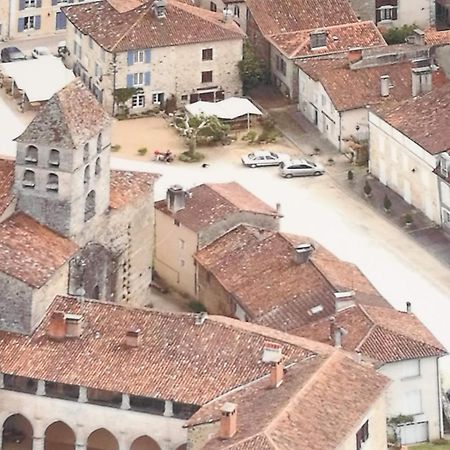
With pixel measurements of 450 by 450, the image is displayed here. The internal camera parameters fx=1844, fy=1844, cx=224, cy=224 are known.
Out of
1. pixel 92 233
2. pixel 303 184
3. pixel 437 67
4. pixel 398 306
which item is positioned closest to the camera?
pixel 92 233

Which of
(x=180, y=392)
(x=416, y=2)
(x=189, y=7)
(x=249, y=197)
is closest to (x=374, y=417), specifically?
(x=180, y=392)

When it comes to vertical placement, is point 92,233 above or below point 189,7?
below

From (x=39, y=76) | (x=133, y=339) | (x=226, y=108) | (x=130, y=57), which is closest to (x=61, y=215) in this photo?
(x=133, y=339)

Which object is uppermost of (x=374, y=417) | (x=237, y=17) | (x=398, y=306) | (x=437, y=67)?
(x=237, y=17)

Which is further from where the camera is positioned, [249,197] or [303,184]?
Result: [303,184]

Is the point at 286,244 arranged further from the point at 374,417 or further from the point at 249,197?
the point at 374,417

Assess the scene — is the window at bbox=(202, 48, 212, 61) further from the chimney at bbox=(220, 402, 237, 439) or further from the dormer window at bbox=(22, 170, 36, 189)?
the chimney at bbox=(220, 402, 237, 439)

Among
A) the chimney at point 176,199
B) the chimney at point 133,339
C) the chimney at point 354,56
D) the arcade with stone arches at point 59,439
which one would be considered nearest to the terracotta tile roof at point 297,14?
the chimney at point 354,56
